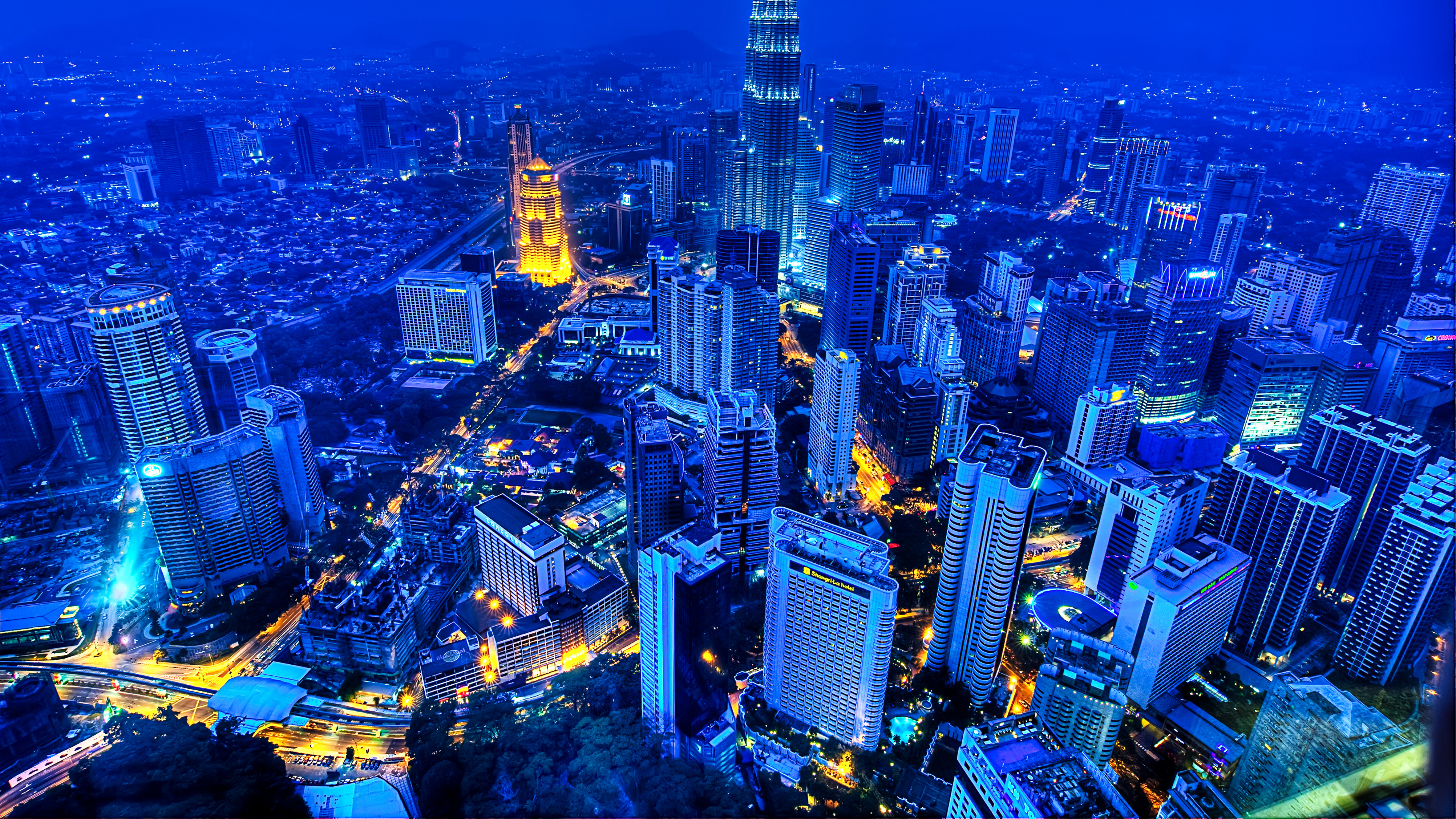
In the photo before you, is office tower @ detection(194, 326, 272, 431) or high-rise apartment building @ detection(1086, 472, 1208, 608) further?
office tower @ detection(194, 326, 272, 431)

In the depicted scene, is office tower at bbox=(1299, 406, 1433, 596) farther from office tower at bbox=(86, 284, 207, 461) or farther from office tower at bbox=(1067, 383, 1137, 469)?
office tower at bbox=(86, 284, 207, 461)

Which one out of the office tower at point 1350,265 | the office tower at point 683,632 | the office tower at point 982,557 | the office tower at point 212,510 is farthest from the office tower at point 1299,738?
the office tower at point 1350,265

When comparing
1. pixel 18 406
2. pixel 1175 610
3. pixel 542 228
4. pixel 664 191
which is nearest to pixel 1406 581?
pixel 1175 610

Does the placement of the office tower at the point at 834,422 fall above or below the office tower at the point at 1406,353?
below

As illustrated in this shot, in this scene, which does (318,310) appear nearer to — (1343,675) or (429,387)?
(429,387)

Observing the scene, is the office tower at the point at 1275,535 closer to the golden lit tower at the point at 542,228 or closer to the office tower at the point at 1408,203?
the office tower at the point at 1408,203

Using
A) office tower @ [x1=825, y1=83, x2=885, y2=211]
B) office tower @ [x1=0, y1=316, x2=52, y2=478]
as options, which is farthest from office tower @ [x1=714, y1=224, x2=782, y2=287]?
office tower @ [x1=0, y1=316, x2=52, y2=478]
